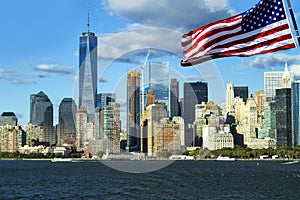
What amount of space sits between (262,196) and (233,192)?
4770 mm

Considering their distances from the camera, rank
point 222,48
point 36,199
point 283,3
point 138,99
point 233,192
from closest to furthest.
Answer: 1. point 283,3
2. point 222,48
3. point 36,199
4. point 233,192
5. point 138,99

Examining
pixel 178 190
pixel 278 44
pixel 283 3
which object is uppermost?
pixel 283 3

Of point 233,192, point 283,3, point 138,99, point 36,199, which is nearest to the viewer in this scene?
point 283,3

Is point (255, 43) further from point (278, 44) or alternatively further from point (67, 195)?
point (67, 195)

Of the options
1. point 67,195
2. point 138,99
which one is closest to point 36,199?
point 67,195

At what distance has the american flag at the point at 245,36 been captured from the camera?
17750 mm

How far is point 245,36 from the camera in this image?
62.2 feet

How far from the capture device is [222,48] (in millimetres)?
19562

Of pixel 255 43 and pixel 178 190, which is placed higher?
pixel 255 43

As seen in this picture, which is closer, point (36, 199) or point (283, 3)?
point (283, 3)

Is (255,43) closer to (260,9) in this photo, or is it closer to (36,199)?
(260,9)

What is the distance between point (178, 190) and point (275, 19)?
185 feet

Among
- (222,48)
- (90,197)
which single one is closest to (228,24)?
(222,48)

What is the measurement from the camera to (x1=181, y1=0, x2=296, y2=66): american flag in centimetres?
1775
